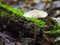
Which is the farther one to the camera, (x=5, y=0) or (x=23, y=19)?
(x=5, y=0)

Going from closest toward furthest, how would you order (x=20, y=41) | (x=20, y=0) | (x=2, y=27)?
1. (x=20, y=41)
2. (x=2, y=27)
3. (x=20, y=0)

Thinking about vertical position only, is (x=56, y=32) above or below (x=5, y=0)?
below

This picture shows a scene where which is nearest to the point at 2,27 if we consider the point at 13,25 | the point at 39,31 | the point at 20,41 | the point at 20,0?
the point at 13,25

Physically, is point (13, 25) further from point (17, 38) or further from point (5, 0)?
point (5, 0)

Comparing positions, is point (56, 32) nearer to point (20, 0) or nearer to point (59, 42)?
point (59, 42)

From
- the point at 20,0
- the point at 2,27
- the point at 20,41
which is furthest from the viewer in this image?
the point at 20,0

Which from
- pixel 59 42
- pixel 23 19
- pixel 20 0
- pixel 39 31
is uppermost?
pixel 20 0

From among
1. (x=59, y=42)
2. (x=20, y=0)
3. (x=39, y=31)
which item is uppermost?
(x=20, y=0)

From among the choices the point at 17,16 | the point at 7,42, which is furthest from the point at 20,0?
the point at 7,42

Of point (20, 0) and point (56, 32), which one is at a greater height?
point (20, 0)
